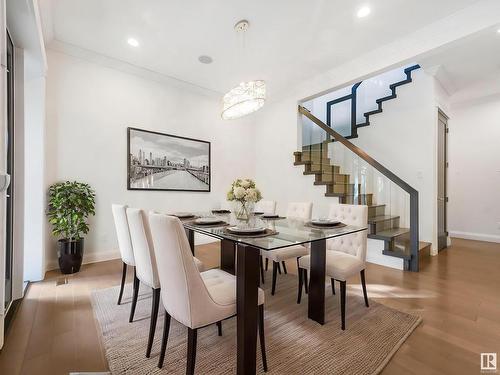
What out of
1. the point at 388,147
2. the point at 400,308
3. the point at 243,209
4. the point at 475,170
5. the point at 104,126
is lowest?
the point at 400,308

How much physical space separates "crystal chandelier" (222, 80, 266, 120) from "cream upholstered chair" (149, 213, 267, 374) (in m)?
1.90

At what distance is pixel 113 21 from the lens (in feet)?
9.65

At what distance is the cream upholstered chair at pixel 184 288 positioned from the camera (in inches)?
49.5

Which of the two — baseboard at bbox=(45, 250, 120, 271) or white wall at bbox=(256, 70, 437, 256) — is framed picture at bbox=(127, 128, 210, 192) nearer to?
baseboard at bbox=(45, 250, 120, 271)

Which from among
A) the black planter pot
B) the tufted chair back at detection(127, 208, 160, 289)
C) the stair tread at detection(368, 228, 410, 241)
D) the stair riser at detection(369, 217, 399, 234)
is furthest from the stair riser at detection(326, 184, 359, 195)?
the black planter pot

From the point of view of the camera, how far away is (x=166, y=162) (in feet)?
14.1

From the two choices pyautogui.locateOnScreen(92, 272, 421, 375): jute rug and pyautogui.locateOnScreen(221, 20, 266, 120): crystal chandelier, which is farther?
pyautogui.locateOnScreen(221, 20, 266, 120): crystal chandelier

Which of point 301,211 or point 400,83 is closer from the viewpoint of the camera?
point 301,211

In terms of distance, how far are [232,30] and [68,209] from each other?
309 centimetres

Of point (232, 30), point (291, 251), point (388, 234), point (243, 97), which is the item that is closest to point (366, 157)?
point (388, 234)

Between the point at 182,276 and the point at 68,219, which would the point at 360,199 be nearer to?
the point at 182,276

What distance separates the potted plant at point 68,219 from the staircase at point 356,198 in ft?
12.1

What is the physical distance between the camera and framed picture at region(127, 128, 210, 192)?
396 cm

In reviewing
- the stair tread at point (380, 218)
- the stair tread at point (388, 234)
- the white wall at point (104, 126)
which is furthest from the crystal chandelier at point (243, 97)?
the stair tread at point (388, 234)
